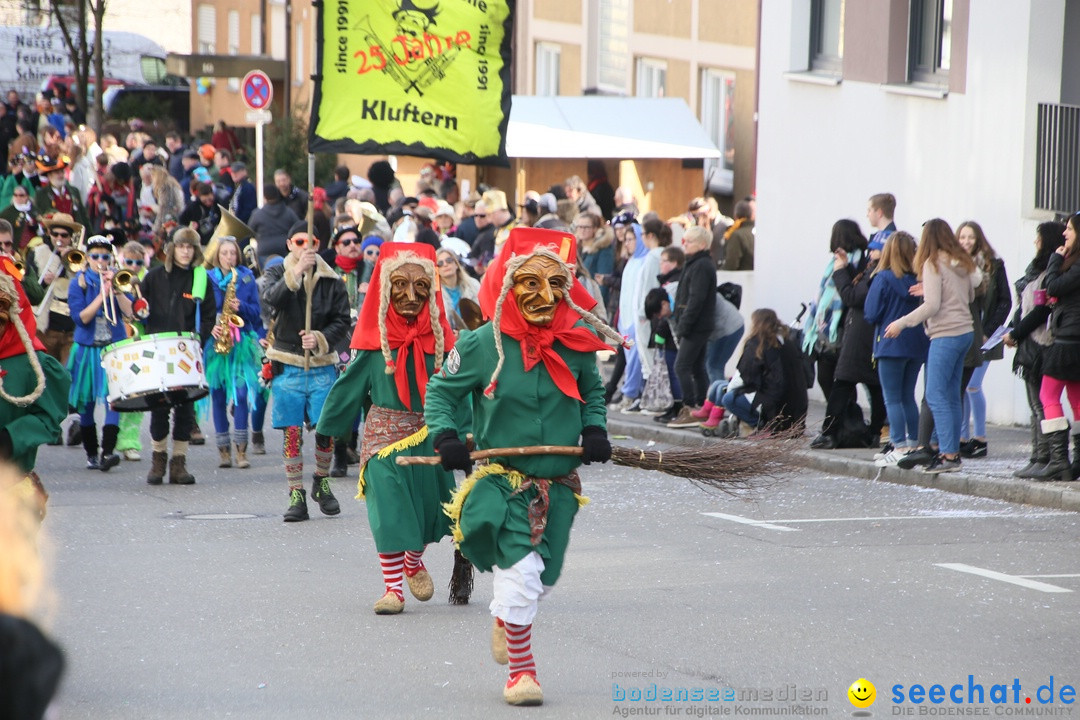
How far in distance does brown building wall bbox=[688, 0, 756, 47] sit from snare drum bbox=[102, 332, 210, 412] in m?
14.2

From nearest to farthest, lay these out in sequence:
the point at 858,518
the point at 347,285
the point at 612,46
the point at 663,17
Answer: the point at 858,518, the point at 347,285, the point at 663,17, the point at 612,46

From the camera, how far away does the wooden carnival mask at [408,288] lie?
834 centimetres

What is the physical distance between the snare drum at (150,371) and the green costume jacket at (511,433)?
210 inches

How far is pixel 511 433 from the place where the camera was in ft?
20.9

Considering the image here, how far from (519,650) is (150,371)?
6057mm

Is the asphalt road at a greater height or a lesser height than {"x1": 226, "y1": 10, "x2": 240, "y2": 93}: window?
lesser

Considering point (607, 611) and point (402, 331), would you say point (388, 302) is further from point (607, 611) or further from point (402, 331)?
point (607, 611)

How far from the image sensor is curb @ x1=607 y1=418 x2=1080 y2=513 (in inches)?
427

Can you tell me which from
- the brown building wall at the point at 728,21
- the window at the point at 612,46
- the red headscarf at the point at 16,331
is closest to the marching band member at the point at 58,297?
the red headscarf at the point at 16,331

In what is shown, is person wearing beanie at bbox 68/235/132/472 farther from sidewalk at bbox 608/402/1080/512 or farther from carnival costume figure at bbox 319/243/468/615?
carnival costume figure at bbox 319/243/468/615

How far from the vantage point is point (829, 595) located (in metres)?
8.07

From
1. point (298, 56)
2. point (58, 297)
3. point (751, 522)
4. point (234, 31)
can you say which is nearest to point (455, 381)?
point (751, 522)

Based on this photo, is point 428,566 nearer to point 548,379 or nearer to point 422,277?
point 422,277

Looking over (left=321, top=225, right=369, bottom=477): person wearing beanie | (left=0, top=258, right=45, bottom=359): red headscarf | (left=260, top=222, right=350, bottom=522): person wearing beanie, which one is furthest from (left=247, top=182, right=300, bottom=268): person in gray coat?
(left=0, top=258, right=45, bottom=359): red headscarf
